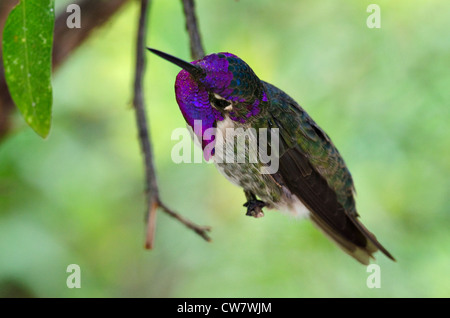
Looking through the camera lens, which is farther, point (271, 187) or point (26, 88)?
point (271, 187)

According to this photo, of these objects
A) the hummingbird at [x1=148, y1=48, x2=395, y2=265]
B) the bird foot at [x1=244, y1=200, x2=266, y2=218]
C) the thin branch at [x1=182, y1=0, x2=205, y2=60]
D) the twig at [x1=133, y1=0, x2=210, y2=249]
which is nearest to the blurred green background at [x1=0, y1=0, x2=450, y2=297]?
the twig at [x1=133, y1=0, x2=210, y2=249]

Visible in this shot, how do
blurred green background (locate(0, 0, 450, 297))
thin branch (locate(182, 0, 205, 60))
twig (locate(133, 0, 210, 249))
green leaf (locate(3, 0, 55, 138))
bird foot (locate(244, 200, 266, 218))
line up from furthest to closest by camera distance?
1. blurred green background (locate(0, 0, 450, 297))
2. twig (locate(133, 0, 210, 249))
3. thin branch (locate(182, 0, 205, 60))
4. bird foot (locate(244, 200, 266, 218))
5. green leaf (locate(3, 0, 55, 138))

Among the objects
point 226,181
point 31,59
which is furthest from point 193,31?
point 226,181

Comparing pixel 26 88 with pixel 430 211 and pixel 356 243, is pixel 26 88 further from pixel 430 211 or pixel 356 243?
pixel 430 211

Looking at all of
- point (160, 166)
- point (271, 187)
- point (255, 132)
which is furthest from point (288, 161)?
point (160, 166)

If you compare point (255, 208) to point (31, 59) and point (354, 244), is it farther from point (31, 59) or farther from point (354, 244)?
point (31, 59)

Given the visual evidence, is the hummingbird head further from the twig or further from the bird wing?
the twig
